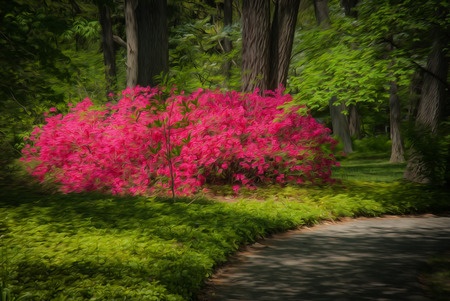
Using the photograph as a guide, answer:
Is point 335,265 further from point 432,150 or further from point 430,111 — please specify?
point 430,111

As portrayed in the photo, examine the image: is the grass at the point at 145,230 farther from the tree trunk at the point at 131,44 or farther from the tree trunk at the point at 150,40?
the tree trunk at the point at 150,40

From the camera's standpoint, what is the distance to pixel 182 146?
36.5 feet

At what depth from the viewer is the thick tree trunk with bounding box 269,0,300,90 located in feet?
47.0

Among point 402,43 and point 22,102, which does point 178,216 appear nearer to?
point 22,102

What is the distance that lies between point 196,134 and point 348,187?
4117 mm

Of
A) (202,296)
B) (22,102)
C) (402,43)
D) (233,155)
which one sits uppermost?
(402,43)

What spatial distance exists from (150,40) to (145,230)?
306 inches

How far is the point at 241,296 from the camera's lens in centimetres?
566

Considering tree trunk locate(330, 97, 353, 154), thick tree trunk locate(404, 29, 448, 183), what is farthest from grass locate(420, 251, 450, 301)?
tree trunk locate(330, 97, 353, 154)

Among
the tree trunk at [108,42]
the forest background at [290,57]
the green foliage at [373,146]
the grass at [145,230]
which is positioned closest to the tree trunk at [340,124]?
the green foliage at [373,146]

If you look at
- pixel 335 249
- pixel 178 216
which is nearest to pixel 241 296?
pixel 335 249

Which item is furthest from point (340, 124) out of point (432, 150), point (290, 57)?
point (432, 150)

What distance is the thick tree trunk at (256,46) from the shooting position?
1384 cm

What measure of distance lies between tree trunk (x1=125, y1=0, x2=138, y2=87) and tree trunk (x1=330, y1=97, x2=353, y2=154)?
14.4 meters
